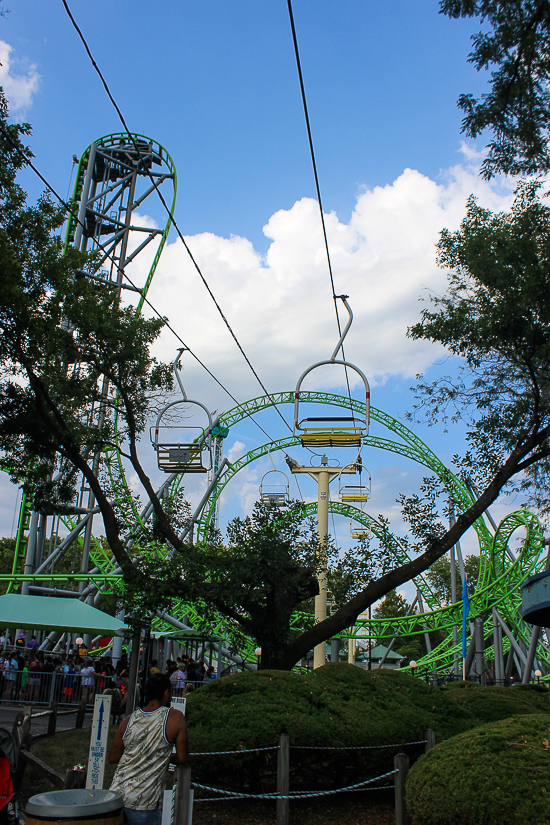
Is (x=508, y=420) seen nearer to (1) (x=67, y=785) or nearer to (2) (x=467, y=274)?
(2) (x=467, y=274)

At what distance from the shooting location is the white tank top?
385cm

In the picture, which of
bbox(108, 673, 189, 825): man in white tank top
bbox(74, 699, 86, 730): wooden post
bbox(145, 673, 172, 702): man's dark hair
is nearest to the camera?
bbox(108, 673, 189, 825): man in white tank top

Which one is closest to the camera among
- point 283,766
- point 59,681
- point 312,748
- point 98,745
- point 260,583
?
point 98,745

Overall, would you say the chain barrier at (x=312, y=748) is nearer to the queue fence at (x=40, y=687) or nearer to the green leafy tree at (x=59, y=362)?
the green leafy tree at (x=59, y=362)

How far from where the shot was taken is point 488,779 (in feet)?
13.3

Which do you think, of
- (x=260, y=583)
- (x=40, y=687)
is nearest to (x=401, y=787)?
(x=260, y=583)

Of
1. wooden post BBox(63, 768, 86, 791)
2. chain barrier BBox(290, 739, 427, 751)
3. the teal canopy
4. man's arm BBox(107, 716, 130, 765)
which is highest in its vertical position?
the teal canopy

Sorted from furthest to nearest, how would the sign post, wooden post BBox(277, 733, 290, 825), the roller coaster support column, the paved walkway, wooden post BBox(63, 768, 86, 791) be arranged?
the roller coaster support column
the paved walkway
wooden post BBox(277, 733, 290, 825)
wooden post BBox(63, 768, 86, 791)
the sign post

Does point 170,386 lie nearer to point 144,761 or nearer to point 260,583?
point 260,583

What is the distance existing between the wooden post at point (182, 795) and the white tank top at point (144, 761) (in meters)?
0.11

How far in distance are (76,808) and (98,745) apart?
169 centimetres

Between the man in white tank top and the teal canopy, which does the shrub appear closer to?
the man in white tank top

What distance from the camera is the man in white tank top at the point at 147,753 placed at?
3.84 meters

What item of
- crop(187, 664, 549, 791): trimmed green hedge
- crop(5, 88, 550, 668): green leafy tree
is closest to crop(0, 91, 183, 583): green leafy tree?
crop(5, 88, 550, 668): green leafy tree
